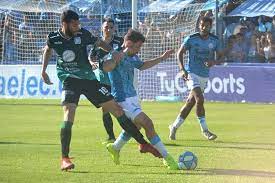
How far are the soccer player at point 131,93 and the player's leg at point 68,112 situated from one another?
2.24ft

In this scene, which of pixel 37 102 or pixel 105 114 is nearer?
pixel 105 114

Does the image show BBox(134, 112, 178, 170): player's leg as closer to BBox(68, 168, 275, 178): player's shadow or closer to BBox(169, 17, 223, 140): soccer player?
BBox(68, 168, 275, 178): player's shadow

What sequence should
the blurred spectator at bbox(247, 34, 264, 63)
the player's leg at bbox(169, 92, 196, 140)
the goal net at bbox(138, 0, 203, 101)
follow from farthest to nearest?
the blurred spectator at bbox(247, 34, 264, 63) → the goal net at bbox(138, 0, 203, 101) → the player's leg at bbox(169, 92, 196, 140)

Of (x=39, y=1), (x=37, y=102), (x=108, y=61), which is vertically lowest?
(x=37, y=102)

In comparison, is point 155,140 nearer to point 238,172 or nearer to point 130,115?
point 130,115

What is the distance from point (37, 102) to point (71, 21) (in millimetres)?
14510

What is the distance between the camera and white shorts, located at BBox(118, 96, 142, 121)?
1055 cm

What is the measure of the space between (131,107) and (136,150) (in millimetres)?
1813

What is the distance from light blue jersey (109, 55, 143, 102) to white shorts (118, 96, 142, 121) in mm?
75

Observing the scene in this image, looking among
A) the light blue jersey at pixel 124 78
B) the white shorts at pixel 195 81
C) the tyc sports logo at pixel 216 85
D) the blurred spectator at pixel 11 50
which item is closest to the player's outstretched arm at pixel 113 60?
the light blue jersey at pixel 124 78

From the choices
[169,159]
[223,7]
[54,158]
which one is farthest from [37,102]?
[169,159]

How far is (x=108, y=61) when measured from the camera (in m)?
10.2

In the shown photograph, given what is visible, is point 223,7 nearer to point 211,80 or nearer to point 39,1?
point 211,80

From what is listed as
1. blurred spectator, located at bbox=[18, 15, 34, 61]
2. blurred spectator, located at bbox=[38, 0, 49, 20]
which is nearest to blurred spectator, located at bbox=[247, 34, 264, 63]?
blurred spectator, located at bbox=[38, 0, 49, 20]
